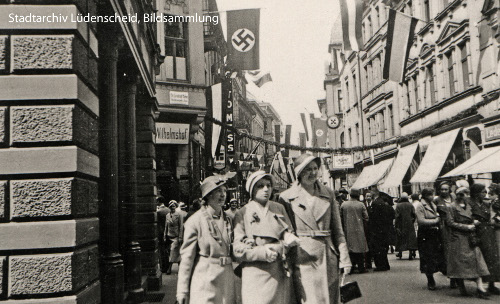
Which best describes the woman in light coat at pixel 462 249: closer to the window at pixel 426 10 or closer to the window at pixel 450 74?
the window at pixel 450 74

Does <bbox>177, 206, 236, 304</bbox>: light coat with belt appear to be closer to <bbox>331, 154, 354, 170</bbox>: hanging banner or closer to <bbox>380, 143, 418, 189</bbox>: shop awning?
<bbox>380, 143, 418, 189</bbox>: shop awning

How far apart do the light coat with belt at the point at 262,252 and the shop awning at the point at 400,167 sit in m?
20.9

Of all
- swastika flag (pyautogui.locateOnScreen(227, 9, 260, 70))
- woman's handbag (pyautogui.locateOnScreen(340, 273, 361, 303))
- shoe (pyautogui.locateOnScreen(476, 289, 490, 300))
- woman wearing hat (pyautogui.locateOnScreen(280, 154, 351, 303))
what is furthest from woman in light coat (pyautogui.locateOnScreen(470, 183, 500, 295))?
swastika flag (pyautogui.locateOnScreen(227, 9, 260, 70))

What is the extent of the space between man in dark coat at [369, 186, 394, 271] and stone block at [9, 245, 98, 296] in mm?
9841

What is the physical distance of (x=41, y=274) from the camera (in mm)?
4887

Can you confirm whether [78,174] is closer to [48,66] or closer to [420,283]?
[48,66]

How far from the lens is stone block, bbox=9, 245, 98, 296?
486cm

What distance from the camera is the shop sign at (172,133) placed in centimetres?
2171

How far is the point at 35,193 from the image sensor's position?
4.97 metres

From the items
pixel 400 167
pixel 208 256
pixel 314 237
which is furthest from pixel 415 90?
pixel 208 256

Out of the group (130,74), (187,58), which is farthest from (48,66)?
(187,58)

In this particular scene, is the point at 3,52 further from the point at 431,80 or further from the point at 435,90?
the point at 431,80

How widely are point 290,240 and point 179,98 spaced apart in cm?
1635

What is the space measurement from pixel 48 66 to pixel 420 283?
8603mm
